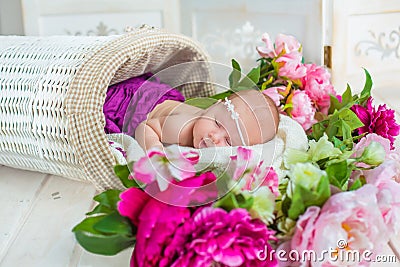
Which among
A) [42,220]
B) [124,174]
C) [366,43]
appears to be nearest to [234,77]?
[124,174]

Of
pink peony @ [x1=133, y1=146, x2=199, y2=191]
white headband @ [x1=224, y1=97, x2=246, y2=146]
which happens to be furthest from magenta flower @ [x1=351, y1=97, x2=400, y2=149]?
pink peony @ [x1=133, y1=146, x2=199, y2=191]

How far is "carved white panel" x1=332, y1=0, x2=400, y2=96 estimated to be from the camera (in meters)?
2.30

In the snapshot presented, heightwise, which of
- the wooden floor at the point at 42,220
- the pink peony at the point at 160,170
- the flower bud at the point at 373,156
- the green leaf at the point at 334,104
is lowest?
the wooden floor at the point at 42,220

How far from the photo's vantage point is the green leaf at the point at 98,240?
2.88ft

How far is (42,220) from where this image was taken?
4.06 feet

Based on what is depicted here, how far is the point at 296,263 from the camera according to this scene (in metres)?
0.89

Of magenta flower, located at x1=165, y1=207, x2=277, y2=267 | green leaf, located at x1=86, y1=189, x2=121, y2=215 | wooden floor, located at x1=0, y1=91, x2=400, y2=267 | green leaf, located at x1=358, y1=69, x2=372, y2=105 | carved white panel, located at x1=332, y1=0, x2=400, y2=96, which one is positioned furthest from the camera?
carved white panel, located at x1=332, y1=0, x2=400, y2=96

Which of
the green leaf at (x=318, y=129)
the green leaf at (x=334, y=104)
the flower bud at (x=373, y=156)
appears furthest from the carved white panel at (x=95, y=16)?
the flower bud at (x=373, y=156)

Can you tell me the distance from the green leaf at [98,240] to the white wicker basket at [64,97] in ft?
1.13

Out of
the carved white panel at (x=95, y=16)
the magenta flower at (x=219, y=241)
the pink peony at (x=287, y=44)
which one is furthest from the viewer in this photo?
the carved white panel at (x=95, y=16)

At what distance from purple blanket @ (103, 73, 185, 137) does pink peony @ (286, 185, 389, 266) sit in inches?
18.7

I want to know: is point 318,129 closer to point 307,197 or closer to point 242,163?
point 242,163

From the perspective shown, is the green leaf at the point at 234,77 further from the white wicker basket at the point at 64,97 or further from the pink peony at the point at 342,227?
the pink peony at the point at 342,227

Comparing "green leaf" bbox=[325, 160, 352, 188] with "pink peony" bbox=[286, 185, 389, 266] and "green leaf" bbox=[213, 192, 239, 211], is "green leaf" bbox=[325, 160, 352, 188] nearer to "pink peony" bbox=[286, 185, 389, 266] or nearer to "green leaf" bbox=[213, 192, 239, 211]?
→ "pink peony" bbox=[286, 185, 389, 266]
